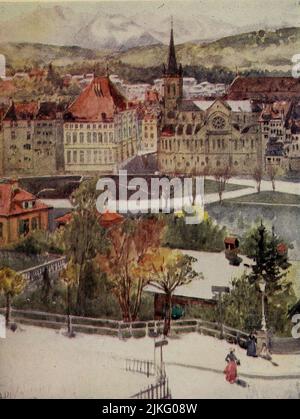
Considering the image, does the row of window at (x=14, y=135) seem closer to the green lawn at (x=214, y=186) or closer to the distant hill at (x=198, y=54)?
the distant hill at (x=198, y=54)

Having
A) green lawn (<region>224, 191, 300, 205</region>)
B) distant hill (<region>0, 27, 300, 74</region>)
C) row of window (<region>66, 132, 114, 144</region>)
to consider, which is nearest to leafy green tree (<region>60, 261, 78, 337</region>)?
row of window (<region>66, 132, 114, 144</region>)

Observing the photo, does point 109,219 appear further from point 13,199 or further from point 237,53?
point 237,53

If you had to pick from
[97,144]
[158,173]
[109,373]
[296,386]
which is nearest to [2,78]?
[97,144]

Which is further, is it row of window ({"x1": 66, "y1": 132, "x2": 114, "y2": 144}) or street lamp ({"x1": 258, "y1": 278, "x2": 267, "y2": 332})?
row of window ({"x1": 66, "y1": 132, "x2": 114, "y2": 144})

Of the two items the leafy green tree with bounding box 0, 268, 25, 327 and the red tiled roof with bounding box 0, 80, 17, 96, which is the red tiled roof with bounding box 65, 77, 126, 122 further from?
the leafy green tree with bounding box 0, 268, 25, 327

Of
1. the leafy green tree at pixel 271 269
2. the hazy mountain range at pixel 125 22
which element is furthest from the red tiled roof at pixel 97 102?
the leafy green tree at pixel 271 269

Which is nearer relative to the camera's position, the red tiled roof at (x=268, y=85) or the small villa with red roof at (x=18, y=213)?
the red tiled roof at (x=268, y=85)

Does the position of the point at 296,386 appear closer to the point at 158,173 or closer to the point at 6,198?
the point at 158,173
